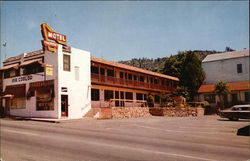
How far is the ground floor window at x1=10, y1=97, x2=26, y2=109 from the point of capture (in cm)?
2869

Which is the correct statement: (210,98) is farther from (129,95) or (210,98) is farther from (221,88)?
(129,95)

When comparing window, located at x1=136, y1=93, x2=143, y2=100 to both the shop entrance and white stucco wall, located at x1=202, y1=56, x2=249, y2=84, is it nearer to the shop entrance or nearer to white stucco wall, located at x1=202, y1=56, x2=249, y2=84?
white stucco wall, located at x1=202, y1=56, x2=249, y2=84

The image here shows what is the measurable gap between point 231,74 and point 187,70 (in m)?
14.8

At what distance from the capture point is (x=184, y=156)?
25.5ft

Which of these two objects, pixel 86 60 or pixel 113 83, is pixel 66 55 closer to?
pixel 86 60

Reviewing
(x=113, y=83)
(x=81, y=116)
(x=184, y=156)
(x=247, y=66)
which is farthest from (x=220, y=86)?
(x=184, y=156)

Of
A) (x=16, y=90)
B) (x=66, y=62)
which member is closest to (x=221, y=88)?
(x=66, y=62)

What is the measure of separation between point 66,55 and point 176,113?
17.6 m

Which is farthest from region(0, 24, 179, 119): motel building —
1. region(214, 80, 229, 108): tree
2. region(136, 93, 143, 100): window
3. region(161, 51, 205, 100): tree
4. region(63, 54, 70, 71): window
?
region(161, 51, 205, 100): tree

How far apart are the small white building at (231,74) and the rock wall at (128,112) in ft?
37.0

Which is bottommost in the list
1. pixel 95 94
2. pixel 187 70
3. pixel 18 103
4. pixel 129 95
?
pixel 18 103

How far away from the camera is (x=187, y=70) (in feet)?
156

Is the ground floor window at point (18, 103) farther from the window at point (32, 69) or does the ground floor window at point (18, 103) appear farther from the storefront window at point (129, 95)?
the storefront window at point (129, 95)

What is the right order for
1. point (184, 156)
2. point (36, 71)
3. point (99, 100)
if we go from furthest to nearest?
point (99, 100) < point (36, 71) < point (184, 156)
